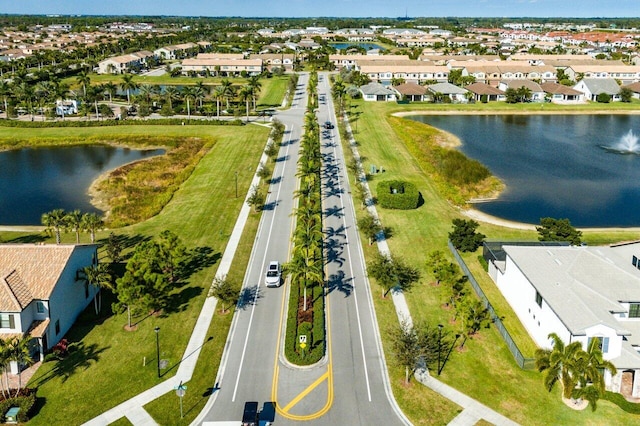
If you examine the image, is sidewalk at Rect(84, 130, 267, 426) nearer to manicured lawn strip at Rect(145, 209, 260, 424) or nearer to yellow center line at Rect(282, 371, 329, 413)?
manicured lawn strip at Rect(145, 209, 260, 424)

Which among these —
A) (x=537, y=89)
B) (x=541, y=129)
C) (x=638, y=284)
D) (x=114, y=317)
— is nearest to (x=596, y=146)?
(x=541, y=129)

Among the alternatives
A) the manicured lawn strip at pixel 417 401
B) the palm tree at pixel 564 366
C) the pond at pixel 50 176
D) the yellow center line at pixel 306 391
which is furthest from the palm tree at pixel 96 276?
the palm tree at pixel 564 366

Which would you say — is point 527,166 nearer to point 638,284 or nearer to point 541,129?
point 541,129

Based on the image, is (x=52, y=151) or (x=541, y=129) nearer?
(x=52, y=151)

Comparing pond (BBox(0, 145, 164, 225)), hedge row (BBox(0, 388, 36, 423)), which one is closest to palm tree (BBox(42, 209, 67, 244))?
pond (BBox(0, 145, 164, 225))

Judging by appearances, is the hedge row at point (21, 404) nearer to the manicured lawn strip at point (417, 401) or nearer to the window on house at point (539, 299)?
the manicured lawn strip at point (417, 401)

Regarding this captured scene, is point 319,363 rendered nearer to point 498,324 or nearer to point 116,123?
point 498,324
